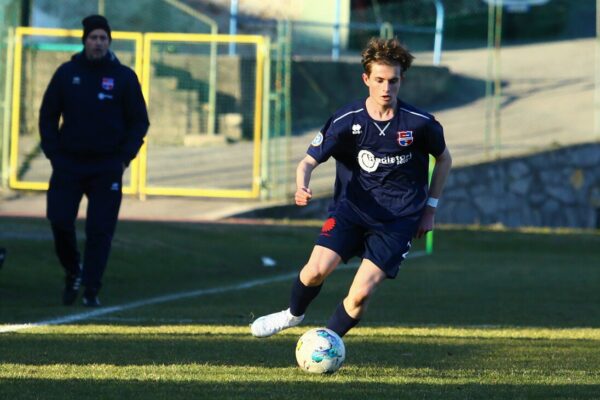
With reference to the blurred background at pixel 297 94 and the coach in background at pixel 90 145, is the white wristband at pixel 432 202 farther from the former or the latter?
the blurred background at pixel 297 94

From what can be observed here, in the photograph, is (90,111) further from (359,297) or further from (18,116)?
(18,116)

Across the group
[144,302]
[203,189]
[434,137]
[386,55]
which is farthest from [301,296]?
[203,189]

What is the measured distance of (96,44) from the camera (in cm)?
1096

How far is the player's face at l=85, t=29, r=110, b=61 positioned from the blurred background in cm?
1013

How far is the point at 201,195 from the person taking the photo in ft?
73.6

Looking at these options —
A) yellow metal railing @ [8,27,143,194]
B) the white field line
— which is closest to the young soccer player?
the white field line

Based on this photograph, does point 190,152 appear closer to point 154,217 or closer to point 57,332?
point 154,217

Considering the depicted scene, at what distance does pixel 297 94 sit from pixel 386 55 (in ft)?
66.1

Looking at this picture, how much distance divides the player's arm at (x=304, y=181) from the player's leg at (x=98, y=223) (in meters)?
3.55

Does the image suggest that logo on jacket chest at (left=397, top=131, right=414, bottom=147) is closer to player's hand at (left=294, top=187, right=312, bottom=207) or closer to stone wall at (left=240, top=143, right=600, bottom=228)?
player's hand at (left=294, top=187, right=312, bottom=207)

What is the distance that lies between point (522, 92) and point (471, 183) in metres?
6.80

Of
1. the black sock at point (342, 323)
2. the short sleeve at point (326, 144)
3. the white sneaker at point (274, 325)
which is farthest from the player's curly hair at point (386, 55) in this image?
the white sneaker at point (274, 325)

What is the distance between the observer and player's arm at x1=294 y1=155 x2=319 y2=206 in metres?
7.46

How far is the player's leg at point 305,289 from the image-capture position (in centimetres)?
779
